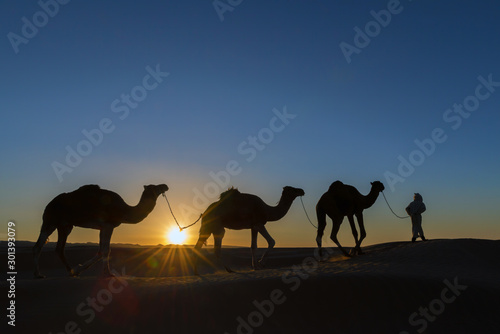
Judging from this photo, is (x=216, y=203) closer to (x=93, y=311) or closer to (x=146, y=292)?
(x=146, y=292)

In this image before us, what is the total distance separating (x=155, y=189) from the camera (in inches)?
573

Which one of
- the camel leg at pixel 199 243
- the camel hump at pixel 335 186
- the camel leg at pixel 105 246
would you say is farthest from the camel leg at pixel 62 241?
the camel hump at pixel 335 186

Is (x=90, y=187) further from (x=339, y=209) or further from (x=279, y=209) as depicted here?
(x=339, y=209)

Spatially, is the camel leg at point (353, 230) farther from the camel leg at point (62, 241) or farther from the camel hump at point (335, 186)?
the camel leg at point (62, 241)

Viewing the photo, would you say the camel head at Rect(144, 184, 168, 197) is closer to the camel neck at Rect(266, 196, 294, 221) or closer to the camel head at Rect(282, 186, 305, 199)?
the camel neck at Rect(266, 196, 294, 221)

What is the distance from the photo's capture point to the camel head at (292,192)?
56.1 ft

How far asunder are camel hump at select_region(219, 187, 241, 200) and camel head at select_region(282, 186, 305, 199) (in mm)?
2123

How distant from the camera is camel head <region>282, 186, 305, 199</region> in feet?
56.1

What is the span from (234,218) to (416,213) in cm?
795

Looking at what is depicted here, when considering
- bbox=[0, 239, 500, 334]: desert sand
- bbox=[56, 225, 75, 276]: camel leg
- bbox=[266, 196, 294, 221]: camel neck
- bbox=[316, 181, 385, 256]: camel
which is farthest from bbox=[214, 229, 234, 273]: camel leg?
bbox=[56, 225, 75, 276]: camel leg

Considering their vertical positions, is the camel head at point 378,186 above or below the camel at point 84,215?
above

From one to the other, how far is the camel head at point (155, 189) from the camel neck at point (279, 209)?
3976 millimetres

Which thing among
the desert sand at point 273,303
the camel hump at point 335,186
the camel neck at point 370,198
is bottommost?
the desert sand at point 273,303

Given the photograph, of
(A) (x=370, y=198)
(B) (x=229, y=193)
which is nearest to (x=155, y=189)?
(B) (x=229, y=193)
